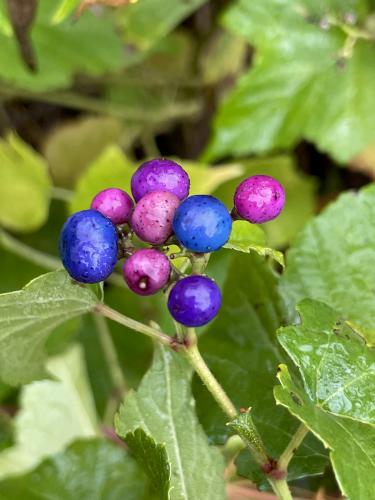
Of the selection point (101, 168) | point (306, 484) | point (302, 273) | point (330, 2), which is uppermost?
point (330, 2)

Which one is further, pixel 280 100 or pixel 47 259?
pixel 47 259

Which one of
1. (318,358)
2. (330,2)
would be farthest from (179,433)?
(330,2)

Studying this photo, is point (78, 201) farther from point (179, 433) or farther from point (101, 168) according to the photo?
point (179, 433)

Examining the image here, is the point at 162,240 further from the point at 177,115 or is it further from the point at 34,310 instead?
the point at 177,115

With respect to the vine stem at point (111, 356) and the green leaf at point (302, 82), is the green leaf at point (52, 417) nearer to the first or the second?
the vine stem at point (111, 356)

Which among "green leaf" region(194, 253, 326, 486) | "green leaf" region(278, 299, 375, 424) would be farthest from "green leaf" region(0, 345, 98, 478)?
"green leaf" region(278, 299, 375, 424)

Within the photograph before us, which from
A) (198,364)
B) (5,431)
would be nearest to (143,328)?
(198,364)

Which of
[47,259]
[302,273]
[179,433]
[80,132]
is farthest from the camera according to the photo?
[80,132]

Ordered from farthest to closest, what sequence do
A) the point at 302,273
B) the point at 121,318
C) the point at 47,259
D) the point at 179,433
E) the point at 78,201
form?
1. the point at 47,259
2. the point at 78,201
3. the point at 302,273
4. the point at 179,433
5. the point at 121,318
